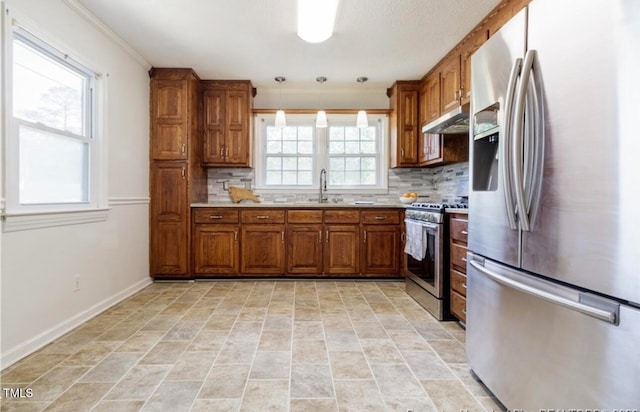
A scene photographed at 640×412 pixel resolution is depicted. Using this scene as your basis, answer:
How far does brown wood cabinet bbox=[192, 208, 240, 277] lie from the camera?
3.93 meters

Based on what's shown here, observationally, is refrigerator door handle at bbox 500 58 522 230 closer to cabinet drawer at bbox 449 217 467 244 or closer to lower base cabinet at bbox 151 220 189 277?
cabinet drawer at bbox 449 217 467 244

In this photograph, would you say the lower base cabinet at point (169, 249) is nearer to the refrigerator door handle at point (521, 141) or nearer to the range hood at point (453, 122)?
the range hood at point (453, 122)

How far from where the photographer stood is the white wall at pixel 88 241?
203 cm

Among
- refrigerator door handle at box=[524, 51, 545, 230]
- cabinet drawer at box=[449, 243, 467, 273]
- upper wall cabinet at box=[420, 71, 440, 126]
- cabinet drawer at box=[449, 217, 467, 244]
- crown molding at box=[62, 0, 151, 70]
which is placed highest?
crown molding at box=[62, 0, 151, 70]

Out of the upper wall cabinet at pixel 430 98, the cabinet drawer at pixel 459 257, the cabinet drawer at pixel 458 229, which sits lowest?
the cabinet drawer at pixel 459 257

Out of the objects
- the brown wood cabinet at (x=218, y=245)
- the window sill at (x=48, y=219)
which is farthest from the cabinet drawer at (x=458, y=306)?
the window sill at (x=48, y=219)

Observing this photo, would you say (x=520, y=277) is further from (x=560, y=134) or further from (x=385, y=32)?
(x=385, y=32)

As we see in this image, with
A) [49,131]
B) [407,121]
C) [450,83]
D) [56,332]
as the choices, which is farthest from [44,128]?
[407,121]

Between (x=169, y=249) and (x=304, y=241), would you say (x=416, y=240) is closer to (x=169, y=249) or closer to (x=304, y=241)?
(x=304, y=241)

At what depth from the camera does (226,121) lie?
4.21 m

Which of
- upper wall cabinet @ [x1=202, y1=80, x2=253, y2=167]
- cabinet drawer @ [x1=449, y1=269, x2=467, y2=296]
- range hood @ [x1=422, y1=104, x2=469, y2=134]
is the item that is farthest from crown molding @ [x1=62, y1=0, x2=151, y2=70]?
cabinet drawer @ [x1=449, y1=269, x2=467, y2=296]

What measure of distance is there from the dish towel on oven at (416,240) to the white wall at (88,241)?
2894 mm

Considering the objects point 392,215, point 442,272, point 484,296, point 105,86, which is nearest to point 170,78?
point 105,86

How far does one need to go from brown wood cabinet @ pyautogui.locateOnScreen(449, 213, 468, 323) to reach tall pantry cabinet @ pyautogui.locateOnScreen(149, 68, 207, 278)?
9.52ft
